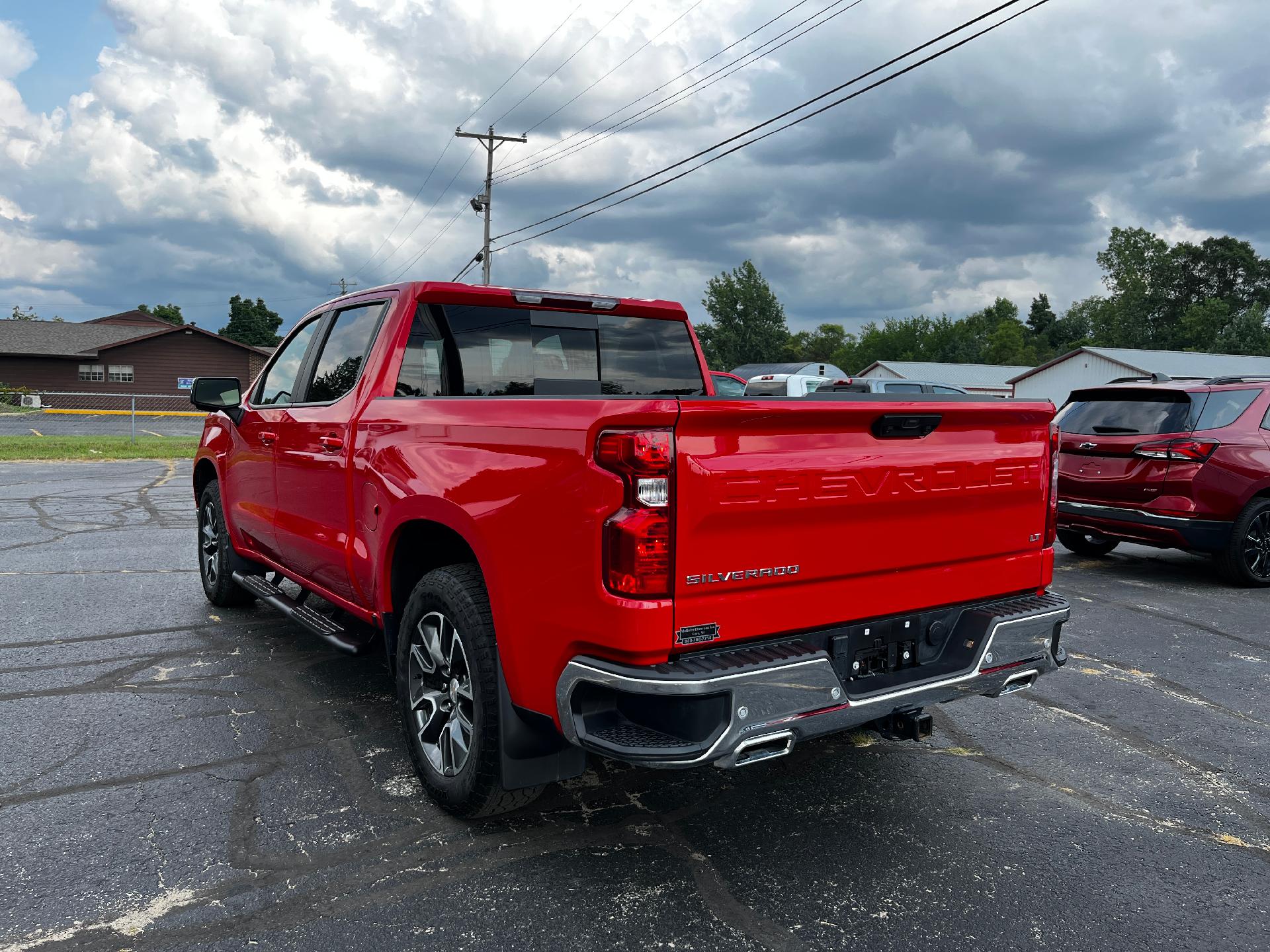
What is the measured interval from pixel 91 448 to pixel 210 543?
16.8 m

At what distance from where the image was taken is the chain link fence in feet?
88.3

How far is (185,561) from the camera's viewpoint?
8414 millimetres

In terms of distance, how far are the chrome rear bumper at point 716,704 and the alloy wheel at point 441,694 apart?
64cm

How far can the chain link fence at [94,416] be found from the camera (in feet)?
88.3

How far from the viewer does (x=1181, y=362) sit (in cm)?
5438

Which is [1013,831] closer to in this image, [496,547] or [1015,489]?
[1015,489]

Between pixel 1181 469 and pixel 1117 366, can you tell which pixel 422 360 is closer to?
pixel 1181 469

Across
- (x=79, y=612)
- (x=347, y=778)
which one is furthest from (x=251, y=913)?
(x=79, y=612)

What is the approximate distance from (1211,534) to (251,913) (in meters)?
7.68

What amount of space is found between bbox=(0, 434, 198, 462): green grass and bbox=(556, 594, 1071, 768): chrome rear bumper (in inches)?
680

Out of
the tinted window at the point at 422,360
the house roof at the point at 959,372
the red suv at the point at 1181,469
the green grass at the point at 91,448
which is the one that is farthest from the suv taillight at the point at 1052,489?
the house roof at the point at 959,372

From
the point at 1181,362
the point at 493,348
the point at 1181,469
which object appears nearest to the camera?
the point at 493,348

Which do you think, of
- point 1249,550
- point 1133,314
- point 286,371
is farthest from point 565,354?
point 1133,314

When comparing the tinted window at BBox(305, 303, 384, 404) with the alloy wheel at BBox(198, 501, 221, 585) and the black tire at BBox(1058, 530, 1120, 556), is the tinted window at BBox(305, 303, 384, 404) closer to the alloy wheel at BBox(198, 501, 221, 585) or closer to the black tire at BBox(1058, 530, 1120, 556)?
the alloy wheel at BBox(198, 501, 221, 585)
